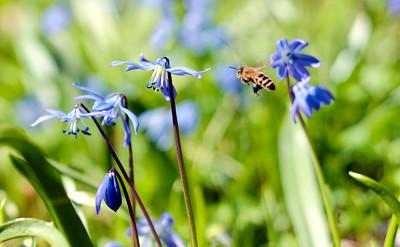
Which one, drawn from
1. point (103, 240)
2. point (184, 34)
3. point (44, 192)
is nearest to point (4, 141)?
point (44, 192)

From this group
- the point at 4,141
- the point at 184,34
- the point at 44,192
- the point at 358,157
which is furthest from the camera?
the point at 184,34

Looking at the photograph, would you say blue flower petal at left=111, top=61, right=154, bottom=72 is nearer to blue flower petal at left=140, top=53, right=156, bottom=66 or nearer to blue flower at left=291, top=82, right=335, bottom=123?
blue flower petal at left=140, top=53, right=156, bottom=66

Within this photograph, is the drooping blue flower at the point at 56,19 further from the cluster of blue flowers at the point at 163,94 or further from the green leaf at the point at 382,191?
the green leaf at the point at 382,191

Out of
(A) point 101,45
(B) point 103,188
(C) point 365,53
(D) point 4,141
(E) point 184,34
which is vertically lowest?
(B) point 103,188

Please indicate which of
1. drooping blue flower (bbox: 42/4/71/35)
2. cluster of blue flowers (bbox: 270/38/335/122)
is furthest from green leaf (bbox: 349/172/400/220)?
drooping blue flower (bbox: 42/4/71/35)

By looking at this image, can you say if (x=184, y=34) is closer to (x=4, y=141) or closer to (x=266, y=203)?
(x=266, y=203)

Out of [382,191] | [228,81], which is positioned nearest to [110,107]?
[382,191]
